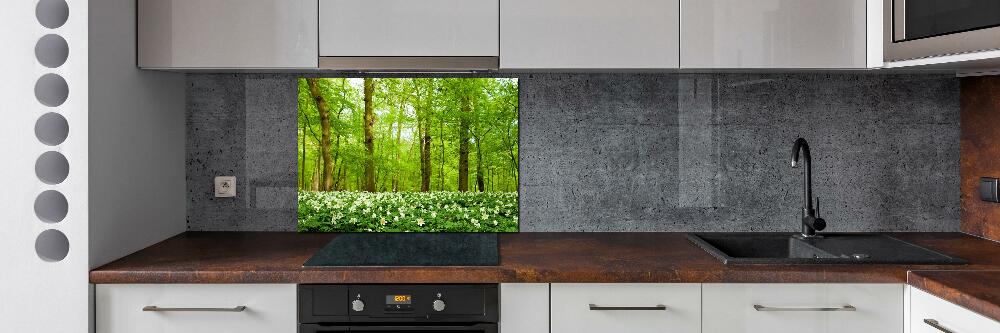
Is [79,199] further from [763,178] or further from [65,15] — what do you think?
[763,178]

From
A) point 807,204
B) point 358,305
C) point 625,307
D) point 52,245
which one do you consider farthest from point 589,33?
point 52,245

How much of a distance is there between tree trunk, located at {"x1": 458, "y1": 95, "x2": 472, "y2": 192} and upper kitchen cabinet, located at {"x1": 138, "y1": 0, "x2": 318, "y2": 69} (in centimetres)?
62

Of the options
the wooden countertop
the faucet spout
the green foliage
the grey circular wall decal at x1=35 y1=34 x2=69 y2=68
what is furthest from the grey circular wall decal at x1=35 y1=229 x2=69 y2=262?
the faucet spout

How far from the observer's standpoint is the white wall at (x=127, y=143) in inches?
72.6

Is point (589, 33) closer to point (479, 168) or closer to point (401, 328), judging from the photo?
point (479, 168)

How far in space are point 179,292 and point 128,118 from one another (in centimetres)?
58

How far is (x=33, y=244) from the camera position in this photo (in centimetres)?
182

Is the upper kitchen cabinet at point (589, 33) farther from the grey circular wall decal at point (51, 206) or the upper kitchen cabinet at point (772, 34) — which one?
the grey circular wall decal at point (51, 206)

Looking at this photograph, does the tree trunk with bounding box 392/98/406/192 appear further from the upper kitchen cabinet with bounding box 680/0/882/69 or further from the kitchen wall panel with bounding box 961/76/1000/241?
the kitchen wall panel with bounding box 961/76/1000/241

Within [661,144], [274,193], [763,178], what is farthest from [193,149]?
[763,178]

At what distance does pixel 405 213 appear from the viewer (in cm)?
250

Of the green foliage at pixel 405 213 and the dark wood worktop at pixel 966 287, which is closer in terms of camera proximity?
the dark wood worktop at pixel 966 287

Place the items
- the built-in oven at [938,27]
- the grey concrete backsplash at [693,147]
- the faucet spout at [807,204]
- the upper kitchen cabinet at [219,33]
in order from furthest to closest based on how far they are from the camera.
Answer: the grey concrete backsplash at [693,147]
the faucet spout at [807,204]
the upper kitchen cabinet at [219,33]
the built-in oven at [938,27]

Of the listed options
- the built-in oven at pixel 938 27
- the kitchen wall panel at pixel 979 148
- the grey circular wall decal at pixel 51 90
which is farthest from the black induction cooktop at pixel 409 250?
the kitchen wall panel at pixel 979 148
